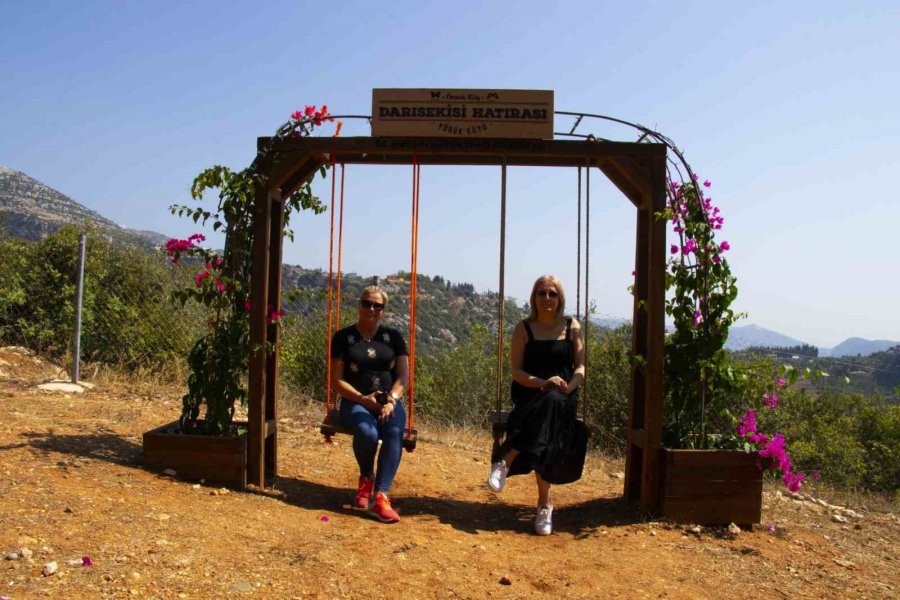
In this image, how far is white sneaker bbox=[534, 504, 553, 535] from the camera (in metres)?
4.16

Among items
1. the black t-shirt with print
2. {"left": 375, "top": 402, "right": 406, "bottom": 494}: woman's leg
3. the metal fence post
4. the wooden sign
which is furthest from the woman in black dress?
the metal fence post

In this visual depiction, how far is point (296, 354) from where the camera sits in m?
11.3

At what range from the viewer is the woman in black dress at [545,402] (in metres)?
4.25

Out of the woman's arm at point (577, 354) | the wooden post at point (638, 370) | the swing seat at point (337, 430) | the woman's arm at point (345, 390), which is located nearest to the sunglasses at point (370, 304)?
the woman's arm at point (345, 390)

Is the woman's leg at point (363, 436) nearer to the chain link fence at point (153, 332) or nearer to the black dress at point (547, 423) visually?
the black dress at point (547, 423)

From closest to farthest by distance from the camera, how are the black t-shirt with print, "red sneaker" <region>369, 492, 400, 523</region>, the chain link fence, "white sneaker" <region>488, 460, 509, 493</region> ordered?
"red sneaker" <region>369, 492, 400, 523</region> < "white sneaker" <region>488, 460, 509, 493</region> < the black t-shirt with print < the chain link fence

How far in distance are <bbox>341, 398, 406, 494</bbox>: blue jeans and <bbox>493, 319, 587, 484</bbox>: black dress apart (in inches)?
26.7

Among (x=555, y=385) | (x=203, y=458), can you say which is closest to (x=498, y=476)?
(x=555, y=385)

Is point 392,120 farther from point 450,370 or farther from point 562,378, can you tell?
point 450,370

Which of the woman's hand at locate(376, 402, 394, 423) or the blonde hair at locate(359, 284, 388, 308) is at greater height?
the blonde hair at locate(359, 284, 388, 308)

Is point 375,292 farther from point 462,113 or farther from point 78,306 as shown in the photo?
point 78,306

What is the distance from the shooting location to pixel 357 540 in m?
3.66

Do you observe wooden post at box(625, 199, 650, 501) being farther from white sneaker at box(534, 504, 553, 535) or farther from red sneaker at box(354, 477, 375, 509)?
red sneaker at box(354, 477, 375, 509)

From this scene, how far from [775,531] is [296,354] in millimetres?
8419
